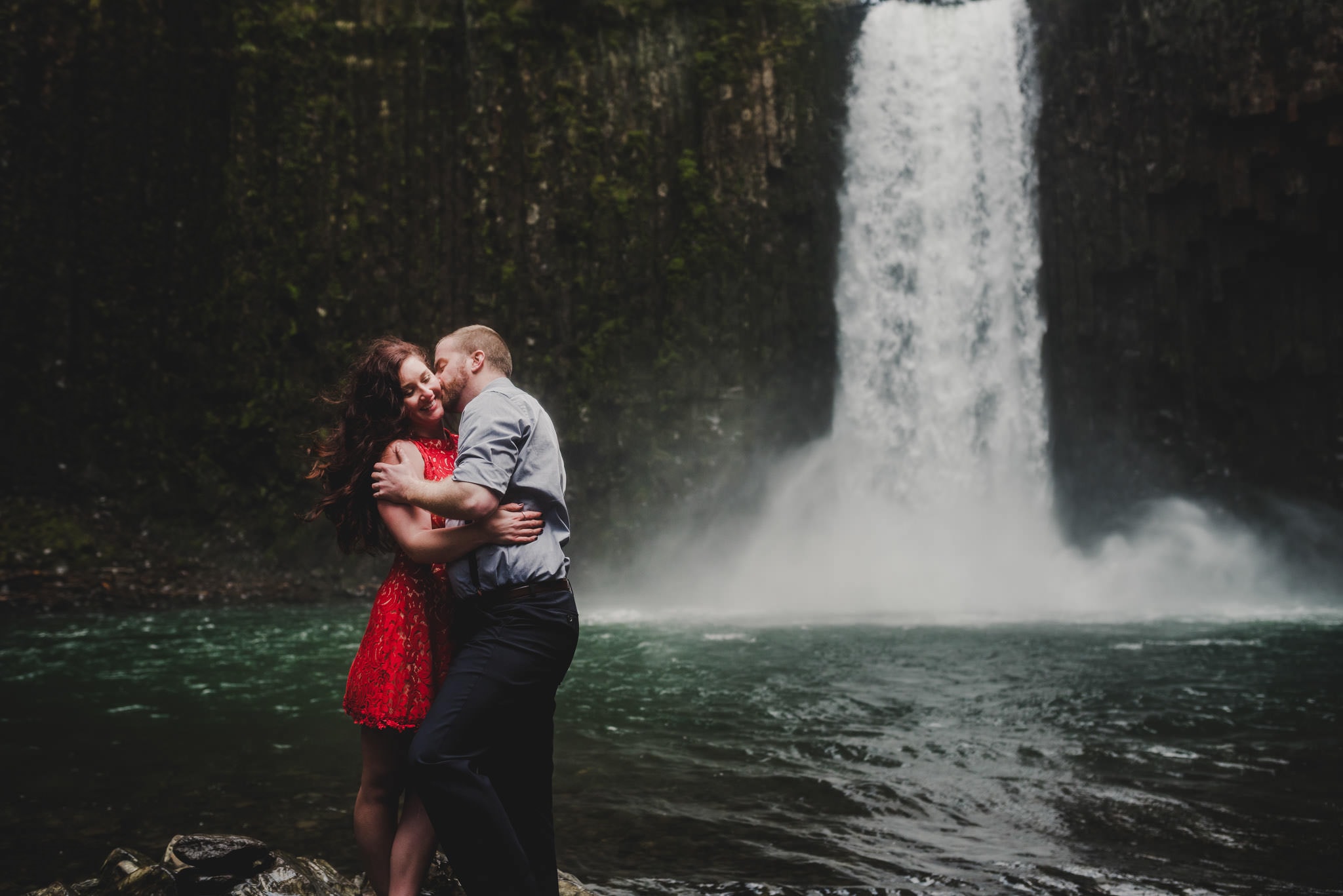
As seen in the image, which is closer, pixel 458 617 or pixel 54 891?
pixel 458 617

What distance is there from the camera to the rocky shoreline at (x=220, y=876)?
3.62 meters

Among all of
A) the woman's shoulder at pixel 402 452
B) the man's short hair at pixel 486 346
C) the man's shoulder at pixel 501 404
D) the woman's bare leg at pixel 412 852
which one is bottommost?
the woman's bare leg at pixel 412 852

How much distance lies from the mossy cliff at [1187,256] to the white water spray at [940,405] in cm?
83

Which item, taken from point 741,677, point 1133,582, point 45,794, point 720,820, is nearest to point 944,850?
point 720,820

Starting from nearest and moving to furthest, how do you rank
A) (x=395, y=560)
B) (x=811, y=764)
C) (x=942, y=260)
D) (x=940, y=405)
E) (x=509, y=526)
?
(x=509, y=526), (x=395, y=560), (x=811, y=764), (x=940, y=405), (x=942, y=260)

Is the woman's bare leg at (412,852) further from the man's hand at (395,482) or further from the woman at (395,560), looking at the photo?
the man's hand at (395,482)

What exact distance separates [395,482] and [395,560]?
0.33 m

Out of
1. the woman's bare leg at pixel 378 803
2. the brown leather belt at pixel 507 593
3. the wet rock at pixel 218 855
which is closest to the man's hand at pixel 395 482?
the brown leather belt at pixel 507 593

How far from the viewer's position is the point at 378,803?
3.30 m

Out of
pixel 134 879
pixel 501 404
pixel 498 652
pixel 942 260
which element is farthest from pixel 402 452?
pixel 942 260

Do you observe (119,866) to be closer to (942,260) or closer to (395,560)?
(395,560)

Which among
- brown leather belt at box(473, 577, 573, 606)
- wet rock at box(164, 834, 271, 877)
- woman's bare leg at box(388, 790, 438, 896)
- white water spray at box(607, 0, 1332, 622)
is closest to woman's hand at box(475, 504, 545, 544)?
brown leather belt at box(473, 577, 573, 606)

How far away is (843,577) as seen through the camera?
70.3ft

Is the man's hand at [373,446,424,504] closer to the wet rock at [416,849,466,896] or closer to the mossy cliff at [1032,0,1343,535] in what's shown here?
the wet rock at [416,849,466,896]
